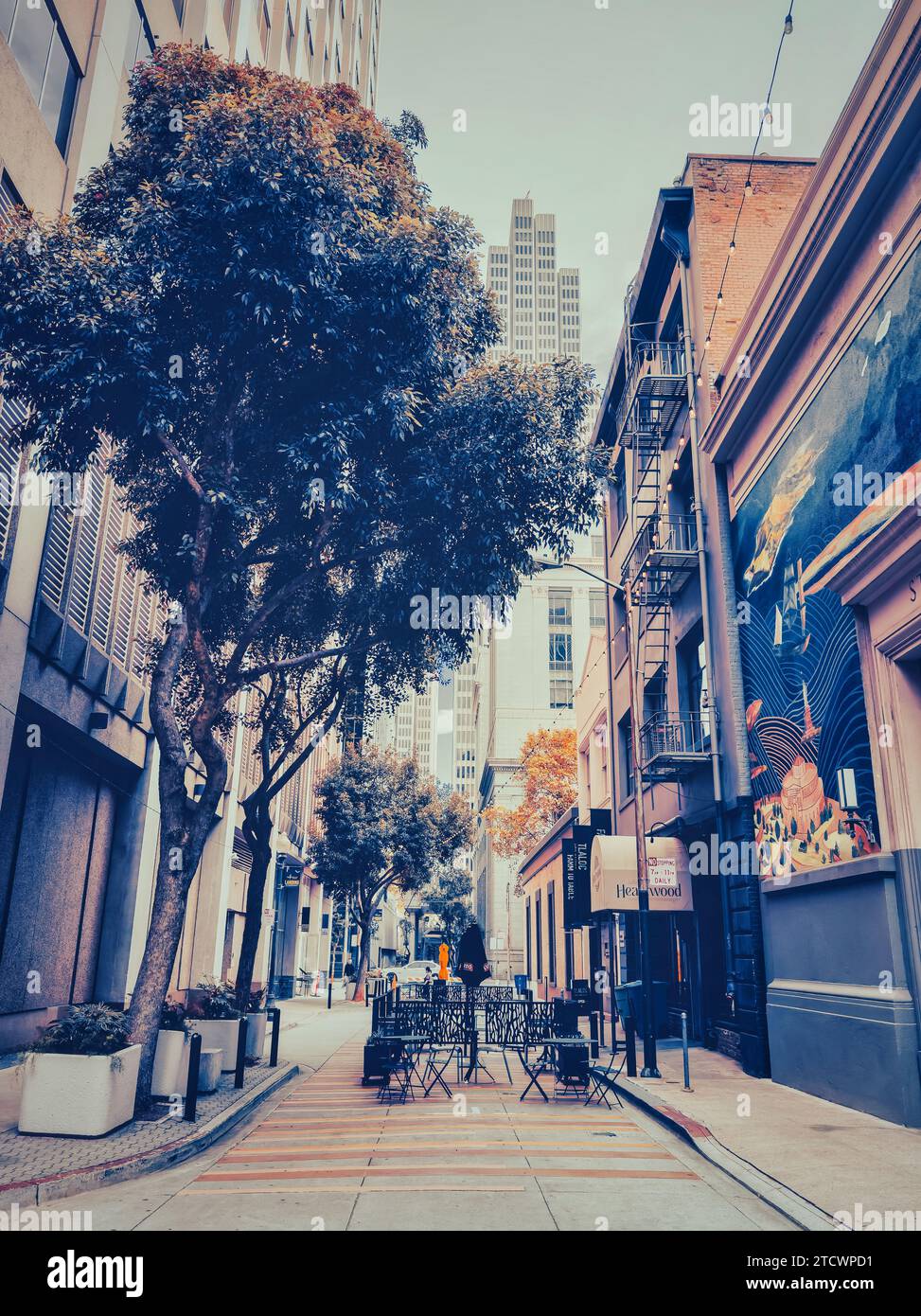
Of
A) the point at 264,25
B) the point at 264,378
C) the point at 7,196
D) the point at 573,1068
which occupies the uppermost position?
the point at 264,25

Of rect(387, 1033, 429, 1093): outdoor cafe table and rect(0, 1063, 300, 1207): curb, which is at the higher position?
rect(387, 1033, 429, 1093): outdoor cafe table

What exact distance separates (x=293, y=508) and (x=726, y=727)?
773 centimetres

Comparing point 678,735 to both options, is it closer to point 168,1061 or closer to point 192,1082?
point 168,1061

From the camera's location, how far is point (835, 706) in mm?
12016

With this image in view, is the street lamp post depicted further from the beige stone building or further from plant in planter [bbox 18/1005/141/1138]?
plant in planter [bbox 18/1005/141/1138]

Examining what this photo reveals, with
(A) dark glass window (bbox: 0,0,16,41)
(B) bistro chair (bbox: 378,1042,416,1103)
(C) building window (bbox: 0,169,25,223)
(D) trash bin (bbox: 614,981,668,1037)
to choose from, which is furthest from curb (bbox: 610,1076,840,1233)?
(A) dark glass window (bbox: 0,0,16,41)

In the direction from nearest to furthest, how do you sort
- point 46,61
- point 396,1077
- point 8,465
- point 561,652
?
1. point 8,465
2. point 46,61
3. point 396,1077
4. point 561,652

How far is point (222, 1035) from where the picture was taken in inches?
567

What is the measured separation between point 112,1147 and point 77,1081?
778 mm

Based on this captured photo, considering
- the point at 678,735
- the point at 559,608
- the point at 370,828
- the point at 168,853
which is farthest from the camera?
the point at 559,608

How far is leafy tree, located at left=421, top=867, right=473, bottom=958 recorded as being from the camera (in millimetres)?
84562

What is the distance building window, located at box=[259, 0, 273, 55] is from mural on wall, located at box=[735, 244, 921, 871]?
65.0 ft

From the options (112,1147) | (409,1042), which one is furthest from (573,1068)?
(112,1147)

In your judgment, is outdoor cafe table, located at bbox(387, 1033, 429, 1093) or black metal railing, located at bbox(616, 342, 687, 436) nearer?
outdoor cafe table, located at bbox(387, 1033, 429, 1093)
